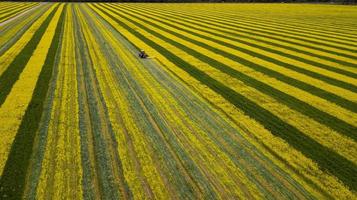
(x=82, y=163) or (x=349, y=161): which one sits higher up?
(x=82, y=163)

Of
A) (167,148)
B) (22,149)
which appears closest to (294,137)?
(167,148)

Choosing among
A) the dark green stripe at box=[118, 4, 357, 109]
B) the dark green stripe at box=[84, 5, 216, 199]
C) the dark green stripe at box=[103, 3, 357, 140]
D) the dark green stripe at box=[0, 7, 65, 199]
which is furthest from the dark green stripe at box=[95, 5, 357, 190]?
the dark green stripe at box=[0, 7, 65, 199]

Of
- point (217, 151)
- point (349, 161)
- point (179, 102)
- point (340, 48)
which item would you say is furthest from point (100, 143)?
point (340, 48)

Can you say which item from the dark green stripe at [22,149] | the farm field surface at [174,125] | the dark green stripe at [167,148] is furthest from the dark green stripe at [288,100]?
the dark green stripe at [22,149]

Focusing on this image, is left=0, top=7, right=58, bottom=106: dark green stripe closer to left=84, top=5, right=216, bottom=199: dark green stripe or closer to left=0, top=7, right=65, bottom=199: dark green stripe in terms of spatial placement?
left=0, top=7, right=65, bottom=199: dark green stripe

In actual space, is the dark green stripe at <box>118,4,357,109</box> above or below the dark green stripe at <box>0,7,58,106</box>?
below

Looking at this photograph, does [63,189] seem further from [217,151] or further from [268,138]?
[268,138]

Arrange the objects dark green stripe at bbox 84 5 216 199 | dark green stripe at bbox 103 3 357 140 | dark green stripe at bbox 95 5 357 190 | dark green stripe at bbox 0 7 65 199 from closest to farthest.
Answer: dark green stripe at bbox 0 7 65 199, dark green stripe at bbox 84 5 216 199, dark green stripe at bbox 95 5 357 190, dark green stripe at bbox 103 3 357 140
